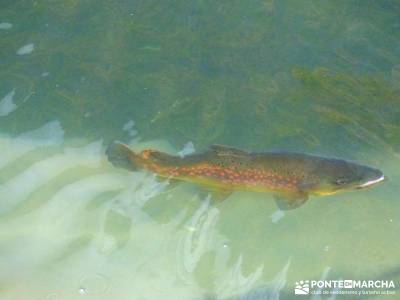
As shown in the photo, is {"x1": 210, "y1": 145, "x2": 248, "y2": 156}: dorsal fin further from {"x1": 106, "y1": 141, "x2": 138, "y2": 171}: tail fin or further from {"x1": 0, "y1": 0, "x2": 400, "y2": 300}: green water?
{"x1": 106, "y1": 141, "x2": 138, "y2": 171}: tail fin

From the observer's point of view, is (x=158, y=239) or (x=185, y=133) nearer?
(x=158, y=239)

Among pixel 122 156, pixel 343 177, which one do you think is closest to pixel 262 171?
pixel 343 177

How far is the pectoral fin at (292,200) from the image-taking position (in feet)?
12.5

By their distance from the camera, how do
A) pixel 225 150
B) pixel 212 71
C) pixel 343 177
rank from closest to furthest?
pixel 343 177, pixel 225 150, pixel 212 71

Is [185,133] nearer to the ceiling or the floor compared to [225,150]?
nearer to the ceiling

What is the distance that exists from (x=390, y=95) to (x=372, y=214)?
119 centimetres

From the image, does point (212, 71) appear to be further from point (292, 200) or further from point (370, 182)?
point (370, 182)

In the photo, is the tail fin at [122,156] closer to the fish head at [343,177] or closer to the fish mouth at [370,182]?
the fish head at [343,177]

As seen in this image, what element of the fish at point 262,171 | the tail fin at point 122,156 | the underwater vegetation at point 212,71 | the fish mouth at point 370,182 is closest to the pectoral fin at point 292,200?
the fish at point 262,171

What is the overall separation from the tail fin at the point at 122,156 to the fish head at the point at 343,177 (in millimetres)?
1218

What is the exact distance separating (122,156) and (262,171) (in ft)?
3.09

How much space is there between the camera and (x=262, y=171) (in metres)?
3.79

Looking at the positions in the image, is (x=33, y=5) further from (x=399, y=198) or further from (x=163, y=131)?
(x=399, y=198)

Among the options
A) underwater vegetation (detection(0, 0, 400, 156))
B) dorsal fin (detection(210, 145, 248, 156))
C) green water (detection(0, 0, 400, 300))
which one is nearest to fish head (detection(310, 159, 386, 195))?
green water (detection(0, 0, 400, 300))
